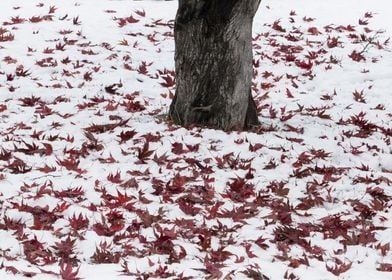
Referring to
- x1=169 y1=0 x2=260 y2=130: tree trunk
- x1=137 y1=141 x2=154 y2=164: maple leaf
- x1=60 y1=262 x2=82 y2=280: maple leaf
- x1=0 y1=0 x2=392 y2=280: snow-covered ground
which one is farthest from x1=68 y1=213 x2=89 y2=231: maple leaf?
x1=169 y1=0 x2=260 y2=130: tree trunk

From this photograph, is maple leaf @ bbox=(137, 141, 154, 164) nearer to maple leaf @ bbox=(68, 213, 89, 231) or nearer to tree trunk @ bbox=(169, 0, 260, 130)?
tree trunk @ bbox=(169, 0, 260, 130)

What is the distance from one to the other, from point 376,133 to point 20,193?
4052 millimetres

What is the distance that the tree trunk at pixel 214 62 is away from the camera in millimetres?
5906

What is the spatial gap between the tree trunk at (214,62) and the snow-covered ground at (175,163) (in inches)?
11.9

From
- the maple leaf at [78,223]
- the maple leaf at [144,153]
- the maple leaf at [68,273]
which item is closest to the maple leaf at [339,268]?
the maple leaf at [68,273]

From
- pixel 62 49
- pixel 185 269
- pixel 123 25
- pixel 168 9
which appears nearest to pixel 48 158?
pixel 185 269

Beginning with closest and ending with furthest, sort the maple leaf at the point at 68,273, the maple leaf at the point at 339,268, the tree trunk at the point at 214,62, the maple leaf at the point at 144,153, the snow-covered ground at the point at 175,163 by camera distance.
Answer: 1. the maple leaf at the point at 68,273
2. the maple leaf at the point at 339,268
3. the snow-covered ground at the point at 175,163
4. the maple leaf at the point at 144,153
5. the tree trunk at the point at 214,62

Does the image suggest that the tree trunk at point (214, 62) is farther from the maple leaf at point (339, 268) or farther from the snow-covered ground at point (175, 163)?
the maple leaf at point (339, 268)

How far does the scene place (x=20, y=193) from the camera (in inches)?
180

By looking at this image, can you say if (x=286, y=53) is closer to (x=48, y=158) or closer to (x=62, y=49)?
(x=62, y=49)

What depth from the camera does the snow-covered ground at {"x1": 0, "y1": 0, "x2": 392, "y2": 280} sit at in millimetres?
3793

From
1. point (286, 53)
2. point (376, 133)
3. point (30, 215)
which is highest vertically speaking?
point (286, 53)

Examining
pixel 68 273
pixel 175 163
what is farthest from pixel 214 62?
pixel 68 273

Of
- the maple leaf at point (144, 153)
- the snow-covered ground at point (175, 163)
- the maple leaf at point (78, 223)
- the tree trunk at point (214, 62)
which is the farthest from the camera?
the tree trunk at point (214, 62)
